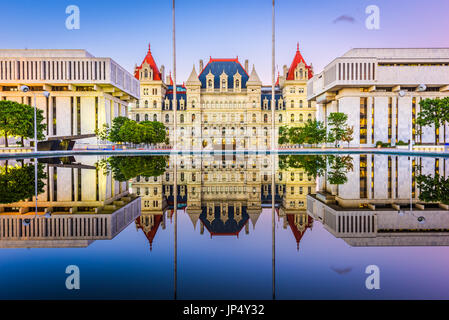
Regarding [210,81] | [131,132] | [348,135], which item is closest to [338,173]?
[131,132]

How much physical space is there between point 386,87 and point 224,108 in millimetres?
30934

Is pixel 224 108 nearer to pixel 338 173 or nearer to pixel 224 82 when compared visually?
pixel 224 82

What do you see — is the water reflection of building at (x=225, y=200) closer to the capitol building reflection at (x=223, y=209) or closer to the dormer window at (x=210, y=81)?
the capitol building reflection at (x=223, y=209)

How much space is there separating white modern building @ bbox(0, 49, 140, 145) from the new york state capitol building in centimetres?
1000

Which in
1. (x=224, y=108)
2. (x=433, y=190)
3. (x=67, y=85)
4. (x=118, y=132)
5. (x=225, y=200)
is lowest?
(x=225, y=200)

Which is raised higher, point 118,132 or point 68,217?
point 118,132

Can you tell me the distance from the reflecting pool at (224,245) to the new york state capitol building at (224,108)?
193 ft

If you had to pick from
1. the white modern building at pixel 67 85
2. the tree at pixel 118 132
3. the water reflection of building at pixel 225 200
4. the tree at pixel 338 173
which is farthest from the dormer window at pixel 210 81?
the water reflection of building at pixel 225 200

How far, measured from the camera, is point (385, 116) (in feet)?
187

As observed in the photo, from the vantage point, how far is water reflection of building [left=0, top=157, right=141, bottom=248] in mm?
5524

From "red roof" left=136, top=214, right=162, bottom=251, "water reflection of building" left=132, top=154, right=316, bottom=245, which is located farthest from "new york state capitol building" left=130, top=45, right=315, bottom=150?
"red roof" left=136, top=214, right=162, bottom=251

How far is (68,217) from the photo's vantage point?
705 centimetres

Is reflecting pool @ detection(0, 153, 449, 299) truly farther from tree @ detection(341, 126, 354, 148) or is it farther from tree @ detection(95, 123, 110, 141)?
tree @ detection(341, 126, 354, 148)

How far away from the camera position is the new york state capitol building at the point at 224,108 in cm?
6912
